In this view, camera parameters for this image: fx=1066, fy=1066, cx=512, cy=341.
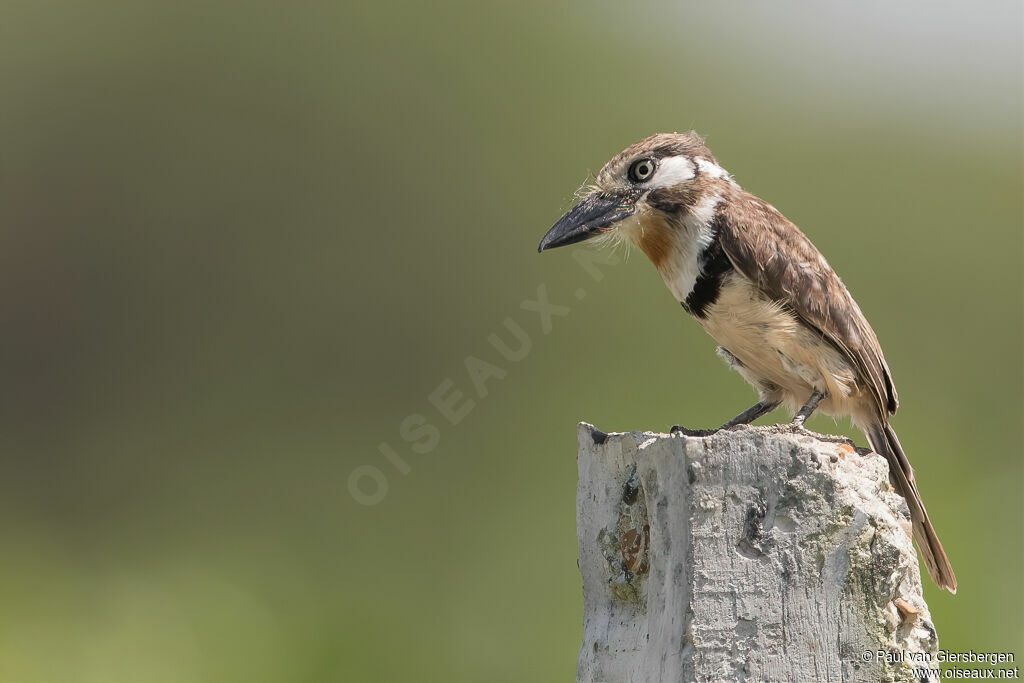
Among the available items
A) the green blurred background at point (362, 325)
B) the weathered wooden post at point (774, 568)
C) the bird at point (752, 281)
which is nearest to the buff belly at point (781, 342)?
the bird at point (752, 281)

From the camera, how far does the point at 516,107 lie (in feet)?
40.5

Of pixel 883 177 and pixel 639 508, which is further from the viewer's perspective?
pixel 883 177

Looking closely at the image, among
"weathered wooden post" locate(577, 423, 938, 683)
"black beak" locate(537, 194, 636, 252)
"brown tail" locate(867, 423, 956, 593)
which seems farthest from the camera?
"black beak" locate(537, 194, 636, 252)

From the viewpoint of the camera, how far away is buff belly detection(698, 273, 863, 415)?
407 centimetres

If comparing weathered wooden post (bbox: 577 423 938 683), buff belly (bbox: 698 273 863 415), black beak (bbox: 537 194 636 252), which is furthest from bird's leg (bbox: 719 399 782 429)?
weathered wooden post (bbox: 577 423 938 683)

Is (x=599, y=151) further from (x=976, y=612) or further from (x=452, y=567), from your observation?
(x=976, y=612)

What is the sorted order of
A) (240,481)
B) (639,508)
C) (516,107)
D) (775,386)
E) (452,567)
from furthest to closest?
(516,107) → (240,481) → (452,567) → (775,386) → (639,508)

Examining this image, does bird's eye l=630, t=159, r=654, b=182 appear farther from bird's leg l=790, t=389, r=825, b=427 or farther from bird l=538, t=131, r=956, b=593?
bird's leg l=790, t=389, r=825, b=427

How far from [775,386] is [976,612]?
5133 mm

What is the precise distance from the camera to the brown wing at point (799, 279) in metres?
4.04

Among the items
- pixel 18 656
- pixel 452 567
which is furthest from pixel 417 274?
pixel 18 656

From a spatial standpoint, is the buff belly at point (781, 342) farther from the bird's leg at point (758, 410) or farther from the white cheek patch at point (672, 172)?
the white cheek patch at point (672, 172)

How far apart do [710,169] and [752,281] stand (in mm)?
640

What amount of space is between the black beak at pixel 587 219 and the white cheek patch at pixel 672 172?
0.15m
